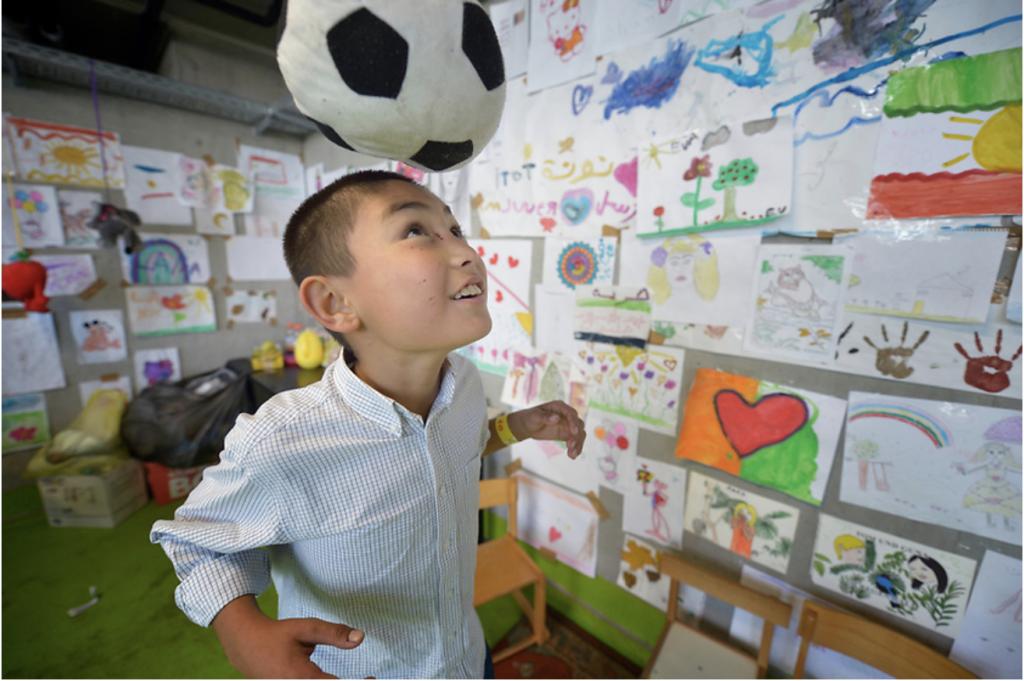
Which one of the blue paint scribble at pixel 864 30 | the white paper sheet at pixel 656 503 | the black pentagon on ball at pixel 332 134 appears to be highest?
the blue paint scribble at pixel 864 30

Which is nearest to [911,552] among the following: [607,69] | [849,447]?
[849,447]

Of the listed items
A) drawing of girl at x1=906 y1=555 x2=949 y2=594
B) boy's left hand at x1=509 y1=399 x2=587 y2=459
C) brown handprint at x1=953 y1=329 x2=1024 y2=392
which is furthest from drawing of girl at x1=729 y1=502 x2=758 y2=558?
boy's left hand at x1=509 y1=399 x2=587 y2=459

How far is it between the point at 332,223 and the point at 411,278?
0.52 feet

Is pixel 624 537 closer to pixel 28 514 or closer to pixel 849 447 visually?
pixel 849 447

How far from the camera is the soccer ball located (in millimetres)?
367

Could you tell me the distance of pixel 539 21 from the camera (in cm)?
112

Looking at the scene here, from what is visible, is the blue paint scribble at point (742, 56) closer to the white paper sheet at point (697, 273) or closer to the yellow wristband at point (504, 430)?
the white paper sheet at point (697, 273)

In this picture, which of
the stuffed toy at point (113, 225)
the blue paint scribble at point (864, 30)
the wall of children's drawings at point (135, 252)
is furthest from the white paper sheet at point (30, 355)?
the blue paint scribble at point (864, 30)

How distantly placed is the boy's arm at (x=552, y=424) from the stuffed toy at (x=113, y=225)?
2.21 meters

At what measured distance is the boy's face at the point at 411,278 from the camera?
0.48 meters

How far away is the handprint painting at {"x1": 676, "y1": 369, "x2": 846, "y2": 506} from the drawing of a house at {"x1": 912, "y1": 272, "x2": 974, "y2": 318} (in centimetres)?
22

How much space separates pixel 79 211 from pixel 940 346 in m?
3.07

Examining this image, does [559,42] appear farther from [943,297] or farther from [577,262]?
[943,297]

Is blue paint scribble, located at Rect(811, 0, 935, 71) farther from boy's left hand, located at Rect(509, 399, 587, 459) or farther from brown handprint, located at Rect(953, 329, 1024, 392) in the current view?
boy's left hand, located at Rect(509, 399, 587, 459)
